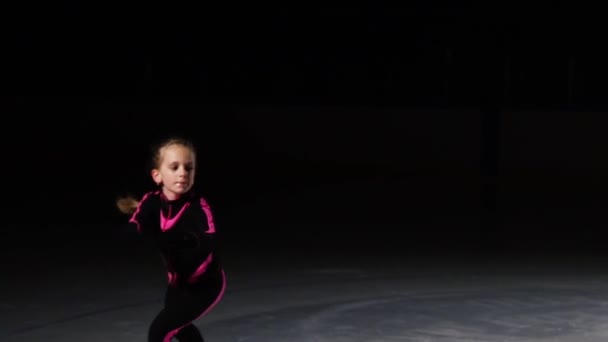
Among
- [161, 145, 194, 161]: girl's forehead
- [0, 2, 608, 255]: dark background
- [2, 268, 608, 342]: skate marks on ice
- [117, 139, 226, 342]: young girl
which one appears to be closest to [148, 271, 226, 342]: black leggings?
[117, 139, 226, 342]: young girl

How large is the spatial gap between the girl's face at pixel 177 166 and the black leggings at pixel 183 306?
Answer: 45cm

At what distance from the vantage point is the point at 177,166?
5.04 meters

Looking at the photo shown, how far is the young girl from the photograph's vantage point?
5062 mm

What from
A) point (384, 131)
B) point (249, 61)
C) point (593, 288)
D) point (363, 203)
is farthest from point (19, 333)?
point (249, 61)

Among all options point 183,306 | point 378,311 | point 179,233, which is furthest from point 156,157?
point 378,311

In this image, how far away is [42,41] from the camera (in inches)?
1051

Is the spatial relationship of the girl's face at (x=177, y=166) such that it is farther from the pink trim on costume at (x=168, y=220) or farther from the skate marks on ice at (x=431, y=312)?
the skate marks on ice at (x=431, y=312)

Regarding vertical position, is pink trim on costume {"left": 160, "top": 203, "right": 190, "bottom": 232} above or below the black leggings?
above

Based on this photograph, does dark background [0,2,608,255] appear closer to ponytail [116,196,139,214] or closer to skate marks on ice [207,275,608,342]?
skate marks on ice [207,275,608,342]

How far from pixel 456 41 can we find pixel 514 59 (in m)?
1.31

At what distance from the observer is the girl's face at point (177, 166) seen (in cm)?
503

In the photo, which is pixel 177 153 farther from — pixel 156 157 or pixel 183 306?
pixel 183 306

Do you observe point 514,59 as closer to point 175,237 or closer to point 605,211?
point 605,211

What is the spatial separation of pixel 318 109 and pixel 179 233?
18.5 meters
